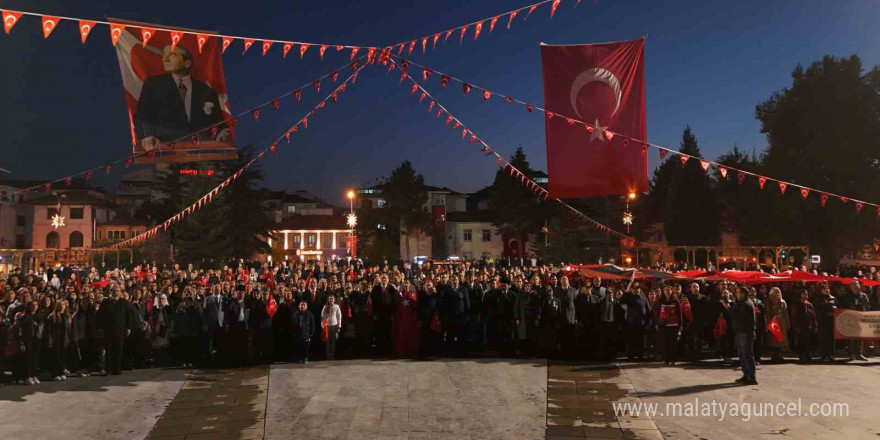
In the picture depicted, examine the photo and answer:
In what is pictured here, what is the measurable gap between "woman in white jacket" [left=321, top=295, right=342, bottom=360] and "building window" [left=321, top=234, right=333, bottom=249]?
64514mm

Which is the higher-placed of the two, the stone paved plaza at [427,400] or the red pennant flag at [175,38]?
the red pennant flag at [175,38]

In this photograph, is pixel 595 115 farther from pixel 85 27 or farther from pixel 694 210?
pixel 694 210

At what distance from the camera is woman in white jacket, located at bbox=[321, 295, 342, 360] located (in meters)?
13.2

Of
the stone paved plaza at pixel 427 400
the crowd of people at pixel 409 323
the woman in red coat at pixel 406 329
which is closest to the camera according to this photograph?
the stone paved plaza at pixel 427 400

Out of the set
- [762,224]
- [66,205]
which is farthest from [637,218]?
[66,205]

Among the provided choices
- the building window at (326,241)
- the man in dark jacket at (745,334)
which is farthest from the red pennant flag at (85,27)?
the building window at (326,241)

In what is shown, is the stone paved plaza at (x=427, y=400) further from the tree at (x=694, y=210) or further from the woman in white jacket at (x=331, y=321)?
the tree at (x=694, y=210)

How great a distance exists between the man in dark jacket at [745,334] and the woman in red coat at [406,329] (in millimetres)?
6885

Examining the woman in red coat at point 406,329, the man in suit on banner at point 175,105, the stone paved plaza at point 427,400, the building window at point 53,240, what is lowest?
the stone paved plaza at point 427,400

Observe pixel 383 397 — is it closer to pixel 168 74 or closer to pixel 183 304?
pixel 183 304

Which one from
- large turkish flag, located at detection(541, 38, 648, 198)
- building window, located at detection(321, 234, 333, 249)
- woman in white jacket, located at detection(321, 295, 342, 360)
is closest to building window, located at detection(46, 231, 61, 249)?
building window, located at detection(321, 234, 333, 249)

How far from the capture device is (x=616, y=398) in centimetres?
979

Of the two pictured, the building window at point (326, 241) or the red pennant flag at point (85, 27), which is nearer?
the red pennant flag at point (85, 27)

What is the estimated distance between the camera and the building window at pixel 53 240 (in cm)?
6237
